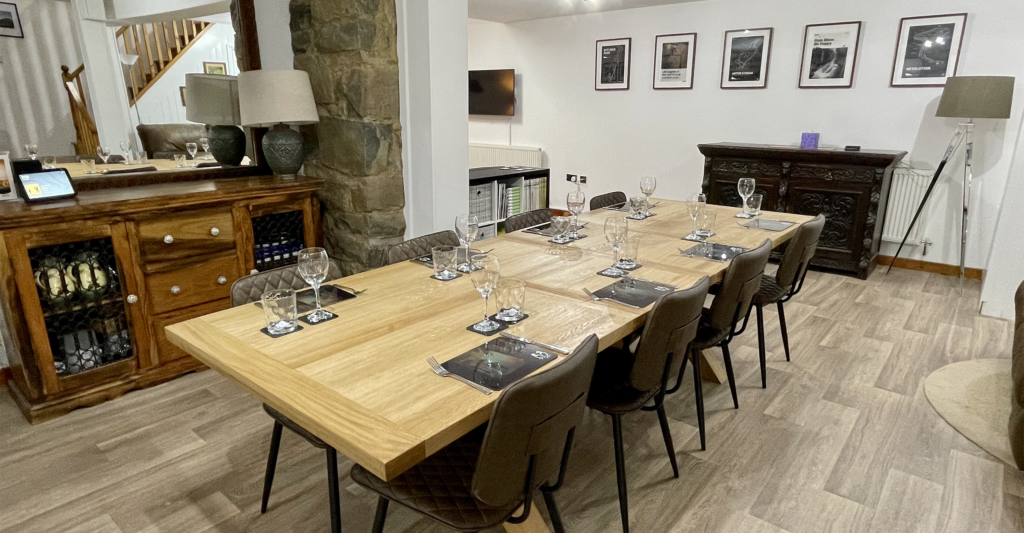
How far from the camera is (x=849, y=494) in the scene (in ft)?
6.91

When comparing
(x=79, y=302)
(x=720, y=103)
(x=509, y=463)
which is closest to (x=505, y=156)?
(x=720, y=103)

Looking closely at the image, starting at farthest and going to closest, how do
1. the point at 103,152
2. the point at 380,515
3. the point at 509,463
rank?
the point at 103,152, the point at 380,515, the point at 509,463

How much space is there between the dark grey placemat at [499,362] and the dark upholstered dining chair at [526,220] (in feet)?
4.90

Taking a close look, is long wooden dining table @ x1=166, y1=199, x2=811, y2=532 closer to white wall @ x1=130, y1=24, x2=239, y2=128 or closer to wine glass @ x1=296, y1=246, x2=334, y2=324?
wine glass @ x1=296, y1=246, x2=334, y2=324

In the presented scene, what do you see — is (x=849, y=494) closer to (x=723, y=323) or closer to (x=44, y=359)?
(x=723, y=323)

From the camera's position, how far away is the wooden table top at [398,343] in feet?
3.89

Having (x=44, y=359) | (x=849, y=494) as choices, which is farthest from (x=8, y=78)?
(x=849, y=494)

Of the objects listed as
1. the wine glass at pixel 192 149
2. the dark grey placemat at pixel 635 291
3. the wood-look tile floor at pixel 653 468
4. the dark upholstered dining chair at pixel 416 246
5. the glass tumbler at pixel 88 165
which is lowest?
the wood-look tile floor at pixel 653 468

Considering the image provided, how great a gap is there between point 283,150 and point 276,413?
1938 mm

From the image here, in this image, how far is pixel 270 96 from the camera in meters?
2.98

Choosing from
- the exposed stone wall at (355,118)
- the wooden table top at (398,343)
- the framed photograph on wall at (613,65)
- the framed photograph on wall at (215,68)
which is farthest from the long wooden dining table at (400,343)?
the framed photograph on wall at (613,65)

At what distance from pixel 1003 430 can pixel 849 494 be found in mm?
991

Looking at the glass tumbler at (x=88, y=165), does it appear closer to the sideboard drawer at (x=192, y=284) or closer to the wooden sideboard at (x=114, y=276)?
the wooden sideboard at (x=114, y=276)

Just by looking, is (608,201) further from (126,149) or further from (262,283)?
(126,149)
